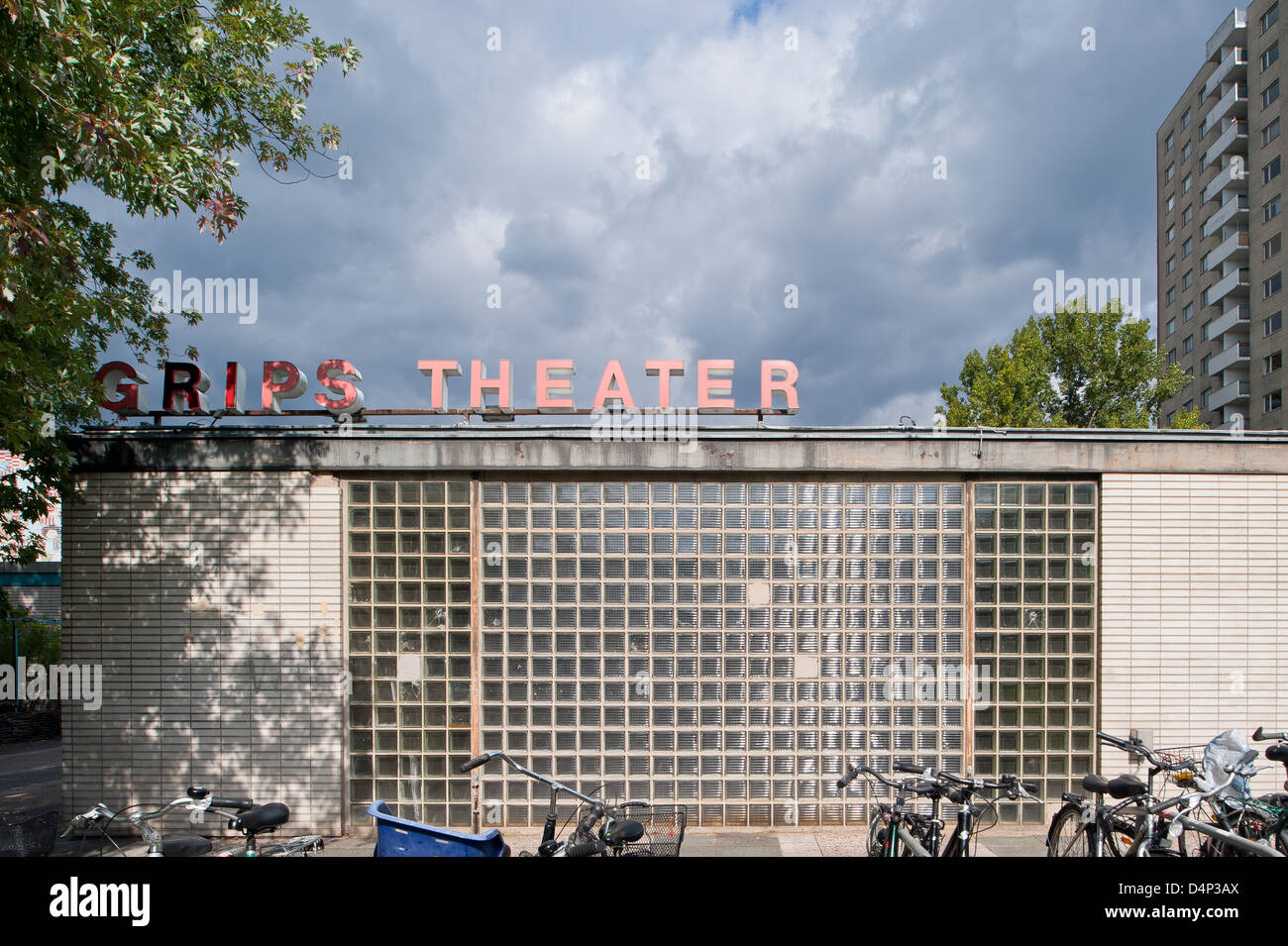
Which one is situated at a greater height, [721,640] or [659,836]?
[721,640]

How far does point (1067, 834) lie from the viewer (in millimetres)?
5934

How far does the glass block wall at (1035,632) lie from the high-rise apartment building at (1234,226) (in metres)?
39.9

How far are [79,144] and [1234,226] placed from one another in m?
56.7

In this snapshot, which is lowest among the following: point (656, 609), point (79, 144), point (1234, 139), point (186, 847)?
point (186, 847)

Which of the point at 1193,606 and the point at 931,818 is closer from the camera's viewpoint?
the point at 931,818

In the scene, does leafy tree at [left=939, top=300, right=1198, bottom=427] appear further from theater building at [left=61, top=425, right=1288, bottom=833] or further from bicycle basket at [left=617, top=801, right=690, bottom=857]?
bicycle basket at [left=617, top=801, right=690, bottom=857]

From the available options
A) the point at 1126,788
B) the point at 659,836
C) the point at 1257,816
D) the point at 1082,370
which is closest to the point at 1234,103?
the point at 1082,370

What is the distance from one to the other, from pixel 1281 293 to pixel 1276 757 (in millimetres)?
46684

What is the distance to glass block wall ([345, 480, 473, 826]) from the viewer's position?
312 inches

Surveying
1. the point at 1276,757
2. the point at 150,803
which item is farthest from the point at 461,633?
the point at 1276,757

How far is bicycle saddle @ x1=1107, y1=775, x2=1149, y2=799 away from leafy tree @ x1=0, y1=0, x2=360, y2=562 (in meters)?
10.0

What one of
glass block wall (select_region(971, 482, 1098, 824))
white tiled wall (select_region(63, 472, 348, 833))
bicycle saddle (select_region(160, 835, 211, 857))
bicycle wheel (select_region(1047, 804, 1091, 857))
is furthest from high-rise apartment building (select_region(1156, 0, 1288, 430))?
bicycle saddle (select_region(160, 835, 211, 857))

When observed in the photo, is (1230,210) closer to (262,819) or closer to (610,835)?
(610,835)
